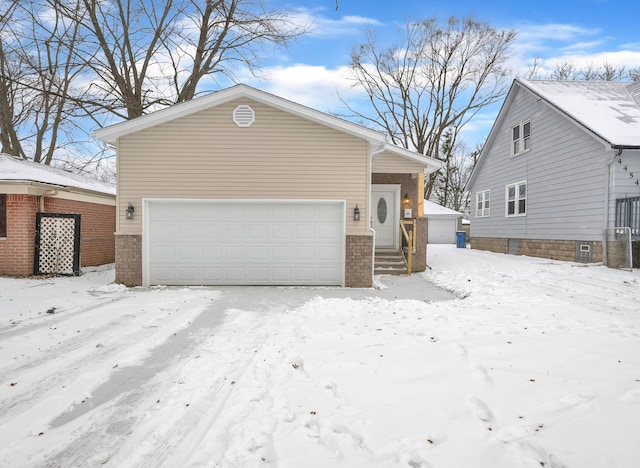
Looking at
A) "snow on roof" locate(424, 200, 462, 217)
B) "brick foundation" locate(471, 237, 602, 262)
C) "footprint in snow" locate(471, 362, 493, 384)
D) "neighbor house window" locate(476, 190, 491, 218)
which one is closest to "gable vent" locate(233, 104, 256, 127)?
"footprint in snow" locate(471, 362, 493, 384)

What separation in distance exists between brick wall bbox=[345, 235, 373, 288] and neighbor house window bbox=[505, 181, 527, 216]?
9725 millimetres

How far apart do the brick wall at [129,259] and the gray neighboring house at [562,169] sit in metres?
13.3

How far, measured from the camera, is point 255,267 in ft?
30.2

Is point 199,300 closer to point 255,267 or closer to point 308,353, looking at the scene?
point 255,267

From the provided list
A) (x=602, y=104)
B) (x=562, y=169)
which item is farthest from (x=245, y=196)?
(x=602, y=104)

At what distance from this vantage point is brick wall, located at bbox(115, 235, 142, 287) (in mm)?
9039

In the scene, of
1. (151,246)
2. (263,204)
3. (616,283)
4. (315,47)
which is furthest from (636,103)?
(151,246)

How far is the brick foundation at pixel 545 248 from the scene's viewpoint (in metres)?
11.7

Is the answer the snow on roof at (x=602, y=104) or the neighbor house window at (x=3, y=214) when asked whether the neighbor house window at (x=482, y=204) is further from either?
the neighbor house window at (x=3, y=214)

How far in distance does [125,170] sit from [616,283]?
11.9 metres

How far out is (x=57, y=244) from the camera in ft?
35.6

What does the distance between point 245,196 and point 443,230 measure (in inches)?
850

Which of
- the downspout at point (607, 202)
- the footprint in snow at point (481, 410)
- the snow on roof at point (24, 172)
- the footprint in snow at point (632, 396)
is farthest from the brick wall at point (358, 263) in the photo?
the snow on roof at point (24, 172)

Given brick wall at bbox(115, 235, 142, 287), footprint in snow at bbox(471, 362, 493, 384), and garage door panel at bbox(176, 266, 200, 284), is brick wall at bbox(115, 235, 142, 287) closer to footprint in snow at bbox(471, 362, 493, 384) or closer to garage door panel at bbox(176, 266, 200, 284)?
garage door panel at bbox(176, 266, 200, 284)
